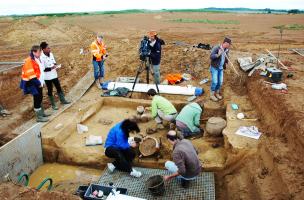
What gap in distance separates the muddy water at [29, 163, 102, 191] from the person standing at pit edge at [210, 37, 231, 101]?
4016mm

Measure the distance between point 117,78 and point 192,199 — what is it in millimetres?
6090

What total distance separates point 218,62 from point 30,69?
16.0 feet

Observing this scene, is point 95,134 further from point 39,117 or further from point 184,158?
point 184,158

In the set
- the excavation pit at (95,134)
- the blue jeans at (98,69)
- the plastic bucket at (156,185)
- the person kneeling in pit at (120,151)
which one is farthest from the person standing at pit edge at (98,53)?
the plastic bucket at (156,185)

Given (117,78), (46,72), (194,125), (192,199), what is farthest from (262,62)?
(46,72)

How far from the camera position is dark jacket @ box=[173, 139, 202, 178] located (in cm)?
542

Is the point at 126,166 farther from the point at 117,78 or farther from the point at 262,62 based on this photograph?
the point at 262,62

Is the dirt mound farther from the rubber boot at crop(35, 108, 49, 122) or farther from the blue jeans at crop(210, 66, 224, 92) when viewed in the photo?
the blue jeans at crop(210, 66, 224, 92)

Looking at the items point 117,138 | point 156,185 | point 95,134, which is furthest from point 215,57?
point 156,185

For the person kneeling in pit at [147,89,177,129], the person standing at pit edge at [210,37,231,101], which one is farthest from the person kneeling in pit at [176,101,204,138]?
the person standing at pit edge at [210,37,231,101]

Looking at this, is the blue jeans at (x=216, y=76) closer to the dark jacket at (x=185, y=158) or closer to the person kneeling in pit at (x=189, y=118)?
the person kneeling in pit at (x=189, y=118)

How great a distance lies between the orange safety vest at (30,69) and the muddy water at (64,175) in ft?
7.38

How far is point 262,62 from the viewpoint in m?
9.69

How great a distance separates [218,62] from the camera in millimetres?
8312
